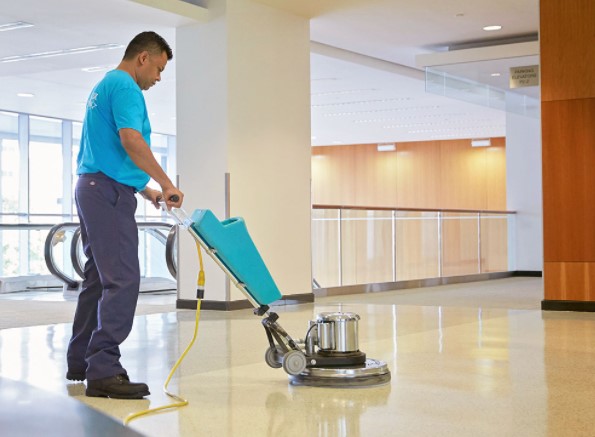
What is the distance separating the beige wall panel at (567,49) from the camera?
789 centimetres

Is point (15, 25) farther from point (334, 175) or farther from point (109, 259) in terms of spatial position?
point (334, 175)

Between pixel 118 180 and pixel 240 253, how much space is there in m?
0.63

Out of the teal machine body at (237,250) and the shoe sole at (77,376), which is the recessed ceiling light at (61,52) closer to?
the shoe sole at (77,376)

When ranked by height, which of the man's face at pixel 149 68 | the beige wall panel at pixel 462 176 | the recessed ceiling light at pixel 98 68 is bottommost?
the man's face at pixel 149 68

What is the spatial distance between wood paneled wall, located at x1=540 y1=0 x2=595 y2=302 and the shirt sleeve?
17.3ft

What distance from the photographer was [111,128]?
3.78 m

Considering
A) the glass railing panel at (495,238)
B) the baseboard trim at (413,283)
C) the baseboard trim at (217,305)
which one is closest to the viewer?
the baseboard trim at (217,305)

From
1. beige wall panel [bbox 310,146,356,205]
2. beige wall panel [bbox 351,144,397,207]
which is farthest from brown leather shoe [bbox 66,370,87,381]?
beige wall panel [bbox 310,146,356,205]

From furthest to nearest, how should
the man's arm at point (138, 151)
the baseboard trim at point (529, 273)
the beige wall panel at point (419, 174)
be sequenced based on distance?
the beige wall panel at point (419, 174) → the baseboard trim at point (529, 273) → the man's arm at point (138, 151)

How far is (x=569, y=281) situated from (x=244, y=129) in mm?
3339

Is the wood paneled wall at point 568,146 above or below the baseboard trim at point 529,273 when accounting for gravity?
above

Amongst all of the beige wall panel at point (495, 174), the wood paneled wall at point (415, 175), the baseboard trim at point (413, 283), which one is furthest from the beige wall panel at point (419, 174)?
the baseboard trim at point (413, 283)

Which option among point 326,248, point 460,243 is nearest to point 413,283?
point 460,243

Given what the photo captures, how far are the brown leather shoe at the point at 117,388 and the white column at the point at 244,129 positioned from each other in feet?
15.0
